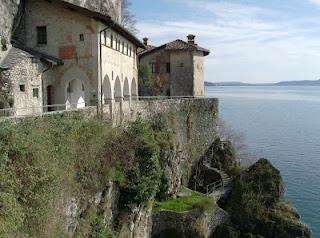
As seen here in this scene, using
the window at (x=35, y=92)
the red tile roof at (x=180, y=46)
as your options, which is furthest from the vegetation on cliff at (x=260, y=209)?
the window at (x=35, y=92)

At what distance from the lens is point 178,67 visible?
1964 inches

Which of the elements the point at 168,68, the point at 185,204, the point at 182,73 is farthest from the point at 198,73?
the point at 185,204

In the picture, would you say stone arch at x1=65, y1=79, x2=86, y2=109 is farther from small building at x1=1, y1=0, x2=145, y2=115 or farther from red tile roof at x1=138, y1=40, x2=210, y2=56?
red tile roof at x1=138, y1=40, x2=210, y2=56

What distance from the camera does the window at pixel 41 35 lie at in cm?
2695

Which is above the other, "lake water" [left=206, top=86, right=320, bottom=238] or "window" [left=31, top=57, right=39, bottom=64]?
"window" [left=31, top=57, right=39, bottom=64]

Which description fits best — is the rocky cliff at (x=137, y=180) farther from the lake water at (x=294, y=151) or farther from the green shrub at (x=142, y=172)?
the lake water at (x=294, y=151)

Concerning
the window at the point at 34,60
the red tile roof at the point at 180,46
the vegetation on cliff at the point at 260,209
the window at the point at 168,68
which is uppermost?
the red tile roof at the point at 180,46

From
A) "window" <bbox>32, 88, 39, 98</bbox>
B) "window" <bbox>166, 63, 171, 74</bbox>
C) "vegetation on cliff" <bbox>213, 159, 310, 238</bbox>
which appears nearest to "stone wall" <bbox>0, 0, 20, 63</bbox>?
"window" <bbox>32, 88, 39, 98</bbox>

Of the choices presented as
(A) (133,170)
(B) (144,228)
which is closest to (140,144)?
(A) (133,170)

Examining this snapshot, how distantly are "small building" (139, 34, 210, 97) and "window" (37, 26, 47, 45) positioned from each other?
2411cm

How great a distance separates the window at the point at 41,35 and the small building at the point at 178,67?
24.1m

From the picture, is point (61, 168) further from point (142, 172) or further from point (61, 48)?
point (61, 48)

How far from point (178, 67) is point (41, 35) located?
2471 centimetres

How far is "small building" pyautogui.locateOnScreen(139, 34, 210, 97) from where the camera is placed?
49312 millimetres
